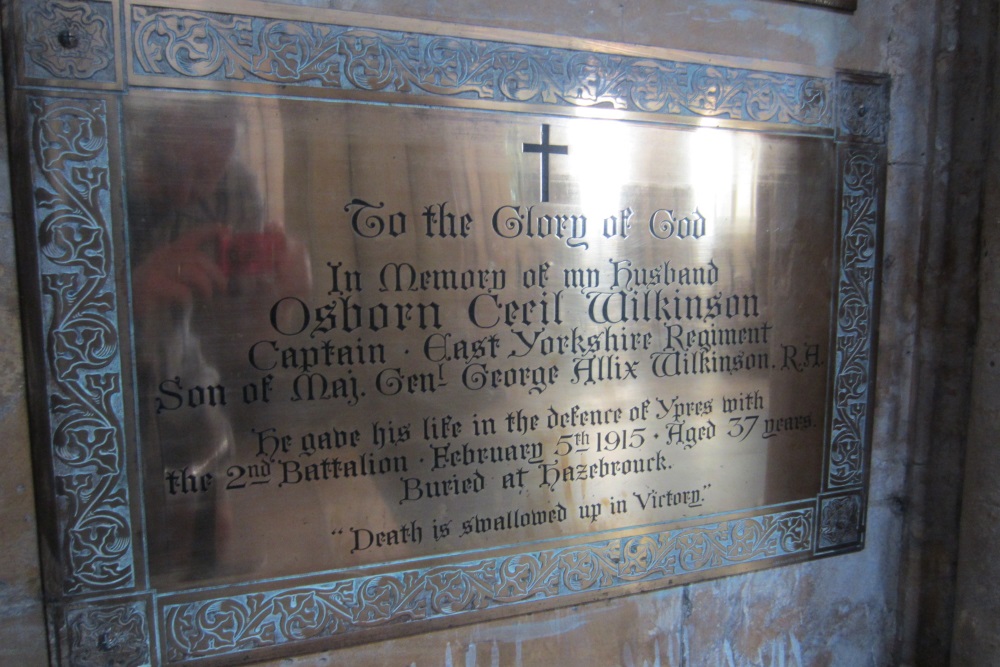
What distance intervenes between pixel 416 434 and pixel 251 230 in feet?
2.45

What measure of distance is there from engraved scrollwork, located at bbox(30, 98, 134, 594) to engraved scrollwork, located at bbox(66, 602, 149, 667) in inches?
2.8

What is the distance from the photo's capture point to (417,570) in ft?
5.84

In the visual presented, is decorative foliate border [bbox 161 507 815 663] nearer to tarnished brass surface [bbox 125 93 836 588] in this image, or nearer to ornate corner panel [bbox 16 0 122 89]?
tarnished brass surface [bbox 125 93 836 588]

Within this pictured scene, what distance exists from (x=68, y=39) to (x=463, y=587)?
73.5 inches

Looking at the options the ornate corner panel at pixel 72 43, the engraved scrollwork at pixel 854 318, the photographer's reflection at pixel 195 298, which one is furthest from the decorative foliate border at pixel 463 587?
the ornate corner panel at pixel 72 43

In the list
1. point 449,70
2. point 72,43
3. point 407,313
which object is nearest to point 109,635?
point 407,313

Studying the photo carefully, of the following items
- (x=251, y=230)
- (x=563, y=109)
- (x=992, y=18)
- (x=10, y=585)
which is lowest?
(x=10, y=585)

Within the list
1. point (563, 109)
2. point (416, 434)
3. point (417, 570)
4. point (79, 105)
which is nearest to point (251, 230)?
point (79, 105)

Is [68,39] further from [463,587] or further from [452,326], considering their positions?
[463,587]

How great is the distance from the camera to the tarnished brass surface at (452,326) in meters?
1.55

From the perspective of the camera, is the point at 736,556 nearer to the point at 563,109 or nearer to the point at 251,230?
the point at 563,109

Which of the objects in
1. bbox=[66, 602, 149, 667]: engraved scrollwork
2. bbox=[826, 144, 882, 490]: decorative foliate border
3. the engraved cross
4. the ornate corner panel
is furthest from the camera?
bbox=[826, 144, 882, 490]: decorative foliate border

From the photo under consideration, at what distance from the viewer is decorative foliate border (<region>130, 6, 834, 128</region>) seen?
1496 millimetres

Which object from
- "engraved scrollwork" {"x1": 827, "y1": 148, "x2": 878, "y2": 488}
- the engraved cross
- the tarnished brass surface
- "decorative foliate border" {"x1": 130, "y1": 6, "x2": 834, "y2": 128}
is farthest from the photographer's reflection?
"engraved scrollwork" {"x1": 827, "y1": 148, "x2": 878, "y2": 488}
